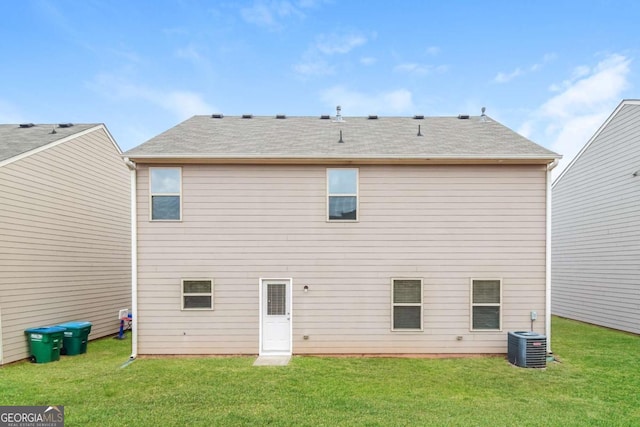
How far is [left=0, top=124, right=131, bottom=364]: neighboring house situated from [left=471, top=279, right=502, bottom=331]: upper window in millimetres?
9873

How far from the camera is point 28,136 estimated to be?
357 inches

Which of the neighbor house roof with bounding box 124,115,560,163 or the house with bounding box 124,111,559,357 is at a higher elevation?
the neighbor house roof with bounding box 124,115,560,163

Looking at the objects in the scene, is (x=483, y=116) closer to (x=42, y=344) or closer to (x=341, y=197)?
(x=341, y=197)

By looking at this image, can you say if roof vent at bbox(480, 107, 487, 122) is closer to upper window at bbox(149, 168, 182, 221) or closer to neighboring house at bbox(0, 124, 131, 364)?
upper window at bbox(149, 168, 182, 221)

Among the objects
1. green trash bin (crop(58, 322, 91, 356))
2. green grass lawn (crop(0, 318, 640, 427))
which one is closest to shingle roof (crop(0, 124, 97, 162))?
green trash bin (crop(58, 322, 91, 356))

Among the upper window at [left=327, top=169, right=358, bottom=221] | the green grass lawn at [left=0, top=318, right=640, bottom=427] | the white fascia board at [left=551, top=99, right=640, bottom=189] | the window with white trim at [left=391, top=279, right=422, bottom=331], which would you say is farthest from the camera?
the white fascia board at [left=551, top=99, right=640, bottom=189]

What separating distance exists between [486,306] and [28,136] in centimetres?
1241

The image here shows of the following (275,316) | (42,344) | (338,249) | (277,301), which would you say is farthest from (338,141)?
(42,344)

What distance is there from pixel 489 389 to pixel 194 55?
16063mm

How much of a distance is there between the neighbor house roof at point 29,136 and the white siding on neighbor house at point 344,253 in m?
3.13

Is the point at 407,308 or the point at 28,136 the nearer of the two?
the point at 407,308

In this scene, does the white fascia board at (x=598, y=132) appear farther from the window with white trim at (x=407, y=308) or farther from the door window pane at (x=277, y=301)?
the door window pane at (x=277, y=301)

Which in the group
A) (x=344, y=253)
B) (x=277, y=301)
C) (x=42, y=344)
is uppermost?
(x=344, y=253)

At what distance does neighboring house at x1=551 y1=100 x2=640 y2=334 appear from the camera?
988 centimetres
